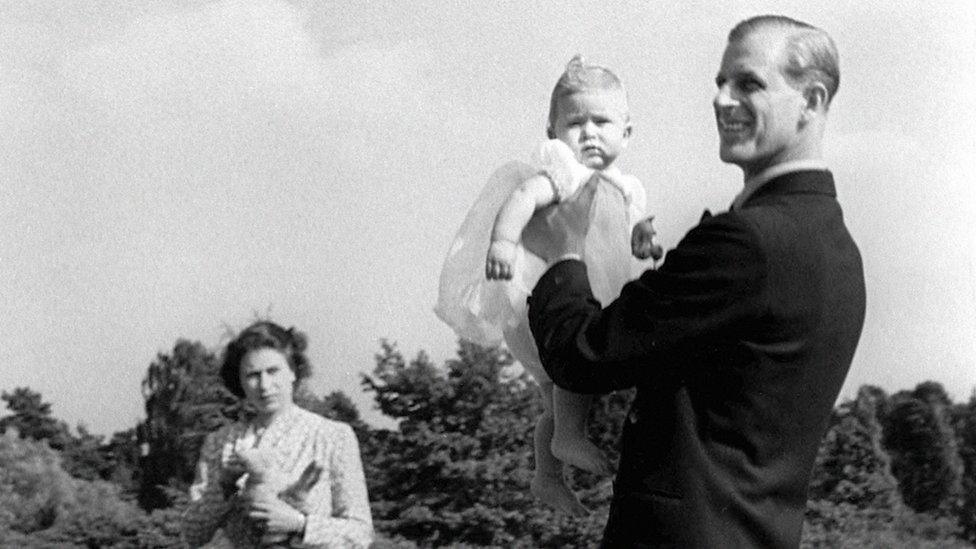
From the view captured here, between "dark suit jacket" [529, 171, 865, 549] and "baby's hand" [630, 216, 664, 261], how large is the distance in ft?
1.50

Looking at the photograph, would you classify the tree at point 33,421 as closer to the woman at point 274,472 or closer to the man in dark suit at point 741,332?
the woman at point 274,472

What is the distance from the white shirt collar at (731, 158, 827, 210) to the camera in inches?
101

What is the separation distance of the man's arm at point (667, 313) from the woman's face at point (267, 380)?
2842mm

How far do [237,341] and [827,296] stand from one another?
3145mm

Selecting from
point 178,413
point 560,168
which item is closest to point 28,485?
point 178,413

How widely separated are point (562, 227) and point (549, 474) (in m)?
0.52

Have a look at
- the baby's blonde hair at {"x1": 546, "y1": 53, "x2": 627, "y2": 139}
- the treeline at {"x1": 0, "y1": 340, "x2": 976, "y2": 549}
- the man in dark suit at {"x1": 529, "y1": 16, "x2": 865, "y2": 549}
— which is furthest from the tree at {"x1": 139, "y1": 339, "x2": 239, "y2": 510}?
the man in dark suit at {"x1": 529, "y1": 16, "x2": 865, "y2": 549}

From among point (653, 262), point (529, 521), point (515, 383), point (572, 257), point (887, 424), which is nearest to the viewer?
point (572, 257)

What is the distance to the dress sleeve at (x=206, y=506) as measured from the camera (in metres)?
5.12

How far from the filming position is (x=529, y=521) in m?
19.2

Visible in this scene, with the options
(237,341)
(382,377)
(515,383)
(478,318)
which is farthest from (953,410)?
(478,318)

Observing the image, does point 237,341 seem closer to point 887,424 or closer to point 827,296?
point 827,296

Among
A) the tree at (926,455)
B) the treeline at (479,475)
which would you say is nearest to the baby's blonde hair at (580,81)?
the treeline at (479,475)

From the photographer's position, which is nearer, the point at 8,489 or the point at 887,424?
the point at 8,489
